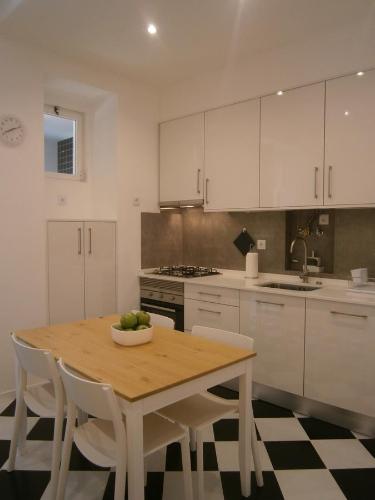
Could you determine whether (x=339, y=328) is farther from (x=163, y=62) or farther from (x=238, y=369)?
(x=163, y=62)

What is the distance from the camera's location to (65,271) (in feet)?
11.1

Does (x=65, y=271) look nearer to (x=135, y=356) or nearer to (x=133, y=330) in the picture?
(x=133, y=330)

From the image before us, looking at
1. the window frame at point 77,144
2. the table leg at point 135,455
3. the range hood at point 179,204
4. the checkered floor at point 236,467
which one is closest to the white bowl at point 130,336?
the table leg at point 135,455

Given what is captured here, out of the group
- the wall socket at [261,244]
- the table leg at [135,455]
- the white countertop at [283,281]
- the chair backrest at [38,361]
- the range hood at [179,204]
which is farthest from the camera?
the range hood at [179,204]

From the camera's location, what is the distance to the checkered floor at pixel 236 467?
6.52 feet

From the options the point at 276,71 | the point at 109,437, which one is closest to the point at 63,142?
the point at 276,71

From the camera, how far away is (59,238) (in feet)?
10.9

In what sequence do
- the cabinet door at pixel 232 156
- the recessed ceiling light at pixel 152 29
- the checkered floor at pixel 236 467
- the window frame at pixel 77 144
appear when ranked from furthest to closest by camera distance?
the window frame at pixel 77 144
the cabinet door at pixel 232 156
the recessed ceiling light at pixel 152 29
the checkered floor at pixel 236 467

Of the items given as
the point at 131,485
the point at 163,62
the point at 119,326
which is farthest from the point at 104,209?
the point at 131,485

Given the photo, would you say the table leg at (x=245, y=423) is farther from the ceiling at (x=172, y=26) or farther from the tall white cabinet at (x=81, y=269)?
the ceiling at (x=172, y=26)

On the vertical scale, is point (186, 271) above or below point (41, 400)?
above

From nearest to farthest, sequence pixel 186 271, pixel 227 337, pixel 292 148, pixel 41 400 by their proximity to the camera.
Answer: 1. pixel 41 400
2. pixel 227 337
3. pixel 292 148
4. pixel 186 271

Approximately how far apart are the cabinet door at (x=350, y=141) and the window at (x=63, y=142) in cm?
237

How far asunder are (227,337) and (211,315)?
109 cm
